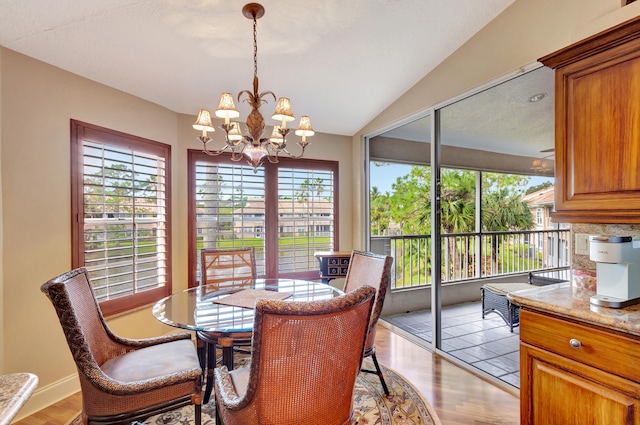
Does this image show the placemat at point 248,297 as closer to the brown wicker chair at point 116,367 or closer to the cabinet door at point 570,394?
the brown wicker chair at point 116,367

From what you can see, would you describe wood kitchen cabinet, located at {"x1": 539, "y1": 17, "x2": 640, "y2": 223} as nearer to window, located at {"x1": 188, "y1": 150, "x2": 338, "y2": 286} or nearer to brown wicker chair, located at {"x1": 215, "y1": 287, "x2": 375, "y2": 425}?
brown wicker chair, located at {"x1": 215, "y1": 287, "x2": 375, "y2": 425}

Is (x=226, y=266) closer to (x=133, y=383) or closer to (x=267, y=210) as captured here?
(x=267, y=210)

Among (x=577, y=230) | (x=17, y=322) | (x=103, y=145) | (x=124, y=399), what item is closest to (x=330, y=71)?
(x=103, y=145)

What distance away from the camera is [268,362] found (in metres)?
1.18

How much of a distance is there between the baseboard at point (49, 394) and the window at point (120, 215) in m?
0.55

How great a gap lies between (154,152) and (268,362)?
2785 mm

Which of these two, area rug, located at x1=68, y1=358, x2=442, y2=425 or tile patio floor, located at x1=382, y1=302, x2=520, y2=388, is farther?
tile patio floor, located at x1=382, y1=302, x2=520, y2=388

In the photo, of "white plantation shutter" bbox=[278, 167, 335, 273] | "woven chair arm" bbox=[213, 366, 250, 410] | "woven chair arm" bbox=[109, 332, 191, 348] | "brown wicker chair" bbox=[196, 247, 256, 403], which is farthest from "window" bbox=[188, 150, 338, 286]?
"woven chair arm" bbox=[213, 366, 250, 410]

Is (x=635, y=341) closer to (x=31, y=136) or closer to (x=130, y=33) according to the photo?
(x=130, y=33)

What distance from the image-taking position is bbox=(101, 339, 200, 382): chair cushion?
1.74 meters

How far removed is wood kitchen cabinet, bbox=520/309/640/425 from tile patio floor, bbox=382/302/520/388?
1101 millimetres

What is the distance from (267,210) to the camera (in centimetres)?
397

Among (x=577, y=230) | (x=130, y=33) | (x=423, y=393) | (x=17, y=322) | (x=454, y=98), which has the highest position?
(x=130, y=33)

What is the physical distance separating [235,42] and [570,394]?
2.95 meters
